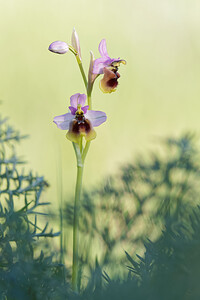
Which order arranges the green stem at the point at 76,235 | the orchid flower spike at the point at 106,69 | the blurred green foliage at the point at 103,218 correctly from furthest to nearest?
the orchid flower spike at the point at 106,69, the green stem at the point at 76,235, the blurred green foliage at the point at 103,218

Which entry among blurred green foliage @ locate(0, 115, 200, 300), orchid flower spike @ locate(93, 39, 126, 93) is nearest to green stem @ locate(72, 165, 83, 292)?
blurred green foliage @ locate(0, 115, 200, 300)

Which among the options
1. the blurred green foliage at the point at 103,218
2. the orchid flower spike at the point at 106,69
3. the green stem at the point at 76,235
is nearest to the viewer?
the blurred green foliage at the point at 103,218

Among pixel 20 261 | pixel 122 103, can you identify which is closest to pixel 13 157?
pixel 20 261

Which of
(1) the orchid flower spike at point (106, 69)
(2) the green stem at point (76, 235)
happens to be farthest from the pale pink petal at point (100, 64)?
(2) the green stem at point (76, 235)

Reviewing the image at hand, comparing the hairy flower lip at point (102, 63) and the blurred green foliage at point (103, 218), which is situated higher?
the hairy flower lip at point (102, 63)

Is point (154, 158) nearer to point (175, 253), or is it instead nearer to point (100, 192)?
point (100, 192)

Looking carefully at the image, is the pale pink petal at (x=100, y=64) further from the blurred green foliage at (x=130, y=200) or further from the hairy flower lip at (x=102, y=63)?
the blurred green foliage at (x=130, y=200)

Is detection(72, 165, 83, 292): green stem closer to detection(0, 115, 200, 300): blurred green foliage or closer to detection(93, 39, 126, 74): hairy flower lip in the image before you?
detection(0, 115, 200, 300): blurred green foliage

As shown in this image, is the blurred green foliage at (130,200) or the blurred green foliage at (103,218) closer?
the blurred green foliage at (103,218)
